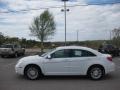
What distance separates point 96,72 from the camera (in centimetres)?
1152

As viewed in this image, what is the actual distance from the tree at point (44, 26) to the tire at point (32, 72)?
46328 millimetres

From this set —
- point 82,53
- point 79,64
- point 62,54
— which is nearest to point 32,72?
point 62,54

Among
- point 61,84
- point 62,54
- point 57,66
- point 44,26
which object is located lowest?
point 61,84

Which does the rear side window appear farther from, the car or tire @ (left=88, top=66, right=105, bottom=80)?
tire @ (left=88, top=66, right=105, bottom=80)

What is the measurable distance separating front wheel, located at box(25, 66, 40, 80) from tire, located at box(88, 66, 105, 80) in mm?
2395

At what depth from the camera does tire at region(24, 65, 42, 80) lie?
1157 cm

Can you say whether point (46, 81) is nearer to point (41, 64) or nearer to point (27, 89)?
point (41, 64)

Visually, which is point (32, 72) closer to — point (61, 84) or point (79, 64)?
point (61, 84)

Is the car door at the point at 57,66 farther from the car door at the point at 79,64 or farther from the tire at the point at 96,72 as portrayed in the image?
the tire at the point at 96,72

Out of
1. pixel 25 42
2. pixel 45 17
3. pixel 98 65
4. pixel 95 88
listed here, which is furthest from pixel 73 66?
pixel 25 42

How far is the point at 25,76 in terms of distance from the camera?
11.9m

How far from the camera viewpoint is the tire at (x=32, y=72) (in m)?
11.6

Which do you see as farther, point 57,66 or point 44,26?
point 44,26

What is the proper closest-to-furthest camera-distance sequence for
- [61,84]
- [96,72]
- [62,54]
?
[61,84]
[96,72]
[62,54]
